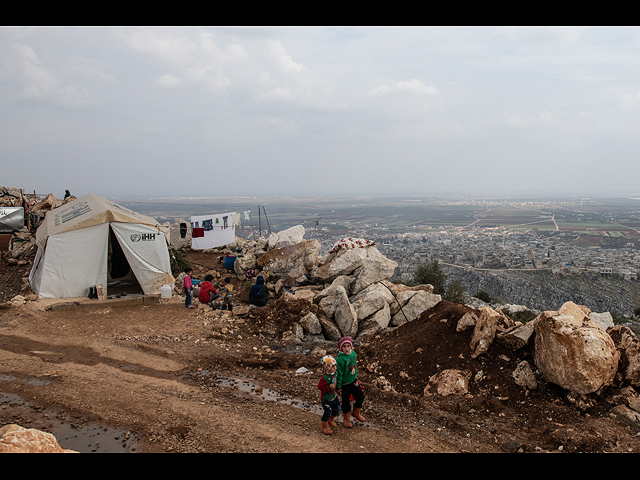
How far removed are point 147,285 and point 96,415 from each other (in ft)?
25.3

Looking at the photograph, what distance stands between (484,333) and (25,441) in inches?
265

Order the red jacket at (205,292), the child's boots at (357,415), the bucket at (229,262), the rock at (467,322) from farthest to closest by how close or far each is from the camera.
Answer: the bucket at (229,262)
the red jacket at (205,292)
the rock at (467,322)
the child's boots at (357,415)

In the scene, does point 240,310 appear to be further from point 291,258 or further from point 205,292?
point 291,258

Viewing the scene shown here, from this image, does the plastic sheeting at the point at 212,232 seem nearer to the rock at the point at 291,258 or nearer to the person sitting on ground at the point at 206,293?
the rock at the point at 291,258

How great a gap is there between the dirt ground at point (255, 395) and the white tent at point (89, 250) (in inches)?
63.5

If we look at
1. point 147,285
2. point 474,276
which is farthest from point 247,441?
point 474,276

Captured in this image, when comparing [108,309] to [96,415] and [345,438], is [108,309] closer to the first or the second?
[96,415]

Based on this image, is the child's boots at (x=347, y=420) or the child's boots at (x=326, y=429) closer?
the child's boots at (x=326, y=429)

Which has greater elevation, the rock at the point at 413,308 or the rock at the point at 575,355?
the rock at the point at 575,355

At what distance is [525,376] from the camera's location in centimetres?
631

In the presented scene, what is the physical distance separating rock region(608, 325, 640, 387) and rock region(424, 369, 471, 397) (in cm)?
231

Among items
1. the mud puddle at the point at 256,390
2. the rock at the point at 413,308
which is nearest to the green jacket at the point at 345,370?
the mud puddle at the point at 256,390

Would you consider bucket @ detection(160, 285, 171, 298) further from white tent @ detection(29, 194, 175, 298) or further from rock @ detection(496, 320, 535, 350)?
rock @ detection(496, 320, 535, 350)

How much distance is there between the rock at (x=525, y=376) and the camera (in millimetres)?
6207
